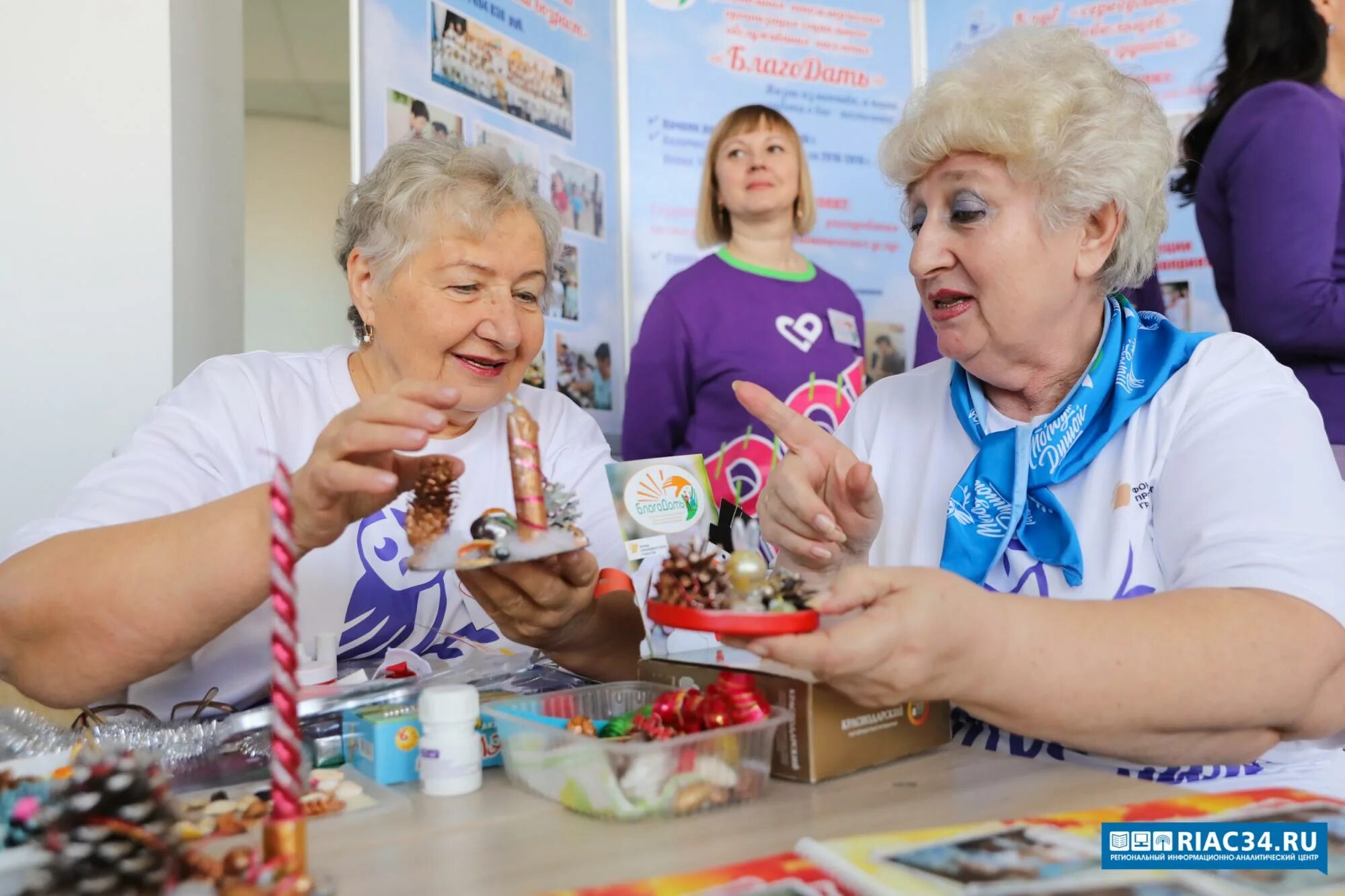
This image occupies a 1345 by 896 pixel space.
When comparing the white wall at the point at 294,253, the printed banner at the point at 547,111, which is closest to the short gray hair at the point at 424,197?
the printed banner at the point at 547,111

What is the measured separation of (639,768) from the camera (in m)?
1.06

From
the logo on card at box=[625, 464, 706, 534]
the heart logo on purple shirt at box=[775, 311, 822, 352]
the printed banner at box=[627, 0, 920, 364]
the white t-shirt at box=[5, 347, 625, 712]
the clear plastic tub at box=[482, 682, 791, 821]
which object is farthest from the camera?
the printed banner at box=[627, 0, 920, 364]

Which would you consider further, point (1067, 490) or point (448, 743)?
point (1067, 490)

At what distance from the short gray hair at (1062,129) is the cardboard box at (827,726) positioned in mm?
878

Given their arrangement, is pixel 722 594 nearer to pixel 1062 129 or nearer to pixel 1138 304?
pixel 1062 129

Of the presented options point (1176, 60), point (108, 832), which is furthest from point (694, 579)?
point (1176, 60)

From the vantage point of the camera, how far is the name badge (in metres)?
3.61

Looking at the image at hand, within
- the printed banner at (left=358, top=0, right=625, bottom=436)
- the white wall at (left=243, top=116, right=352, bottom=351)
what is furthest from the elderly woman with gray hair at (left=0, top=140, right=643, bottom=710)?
the white wall at (left=243, top=116, right=352, bottom=351)

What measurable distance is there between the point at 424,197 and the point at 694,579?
3.45 feet

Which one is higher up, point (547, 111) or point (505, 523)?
point (547, 111)

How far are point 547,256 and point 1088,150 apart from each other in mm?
997

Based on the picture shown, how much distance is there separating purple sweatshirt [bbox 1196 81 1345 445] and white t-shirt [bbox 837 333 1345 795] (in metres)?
0.82

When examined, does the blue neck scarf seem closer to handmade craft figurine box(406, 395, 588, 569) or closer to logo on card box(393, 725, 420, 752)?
handmade craft figurine box(406, 395, 588, 569)

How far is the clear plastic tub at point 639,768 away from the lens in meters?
1.06
